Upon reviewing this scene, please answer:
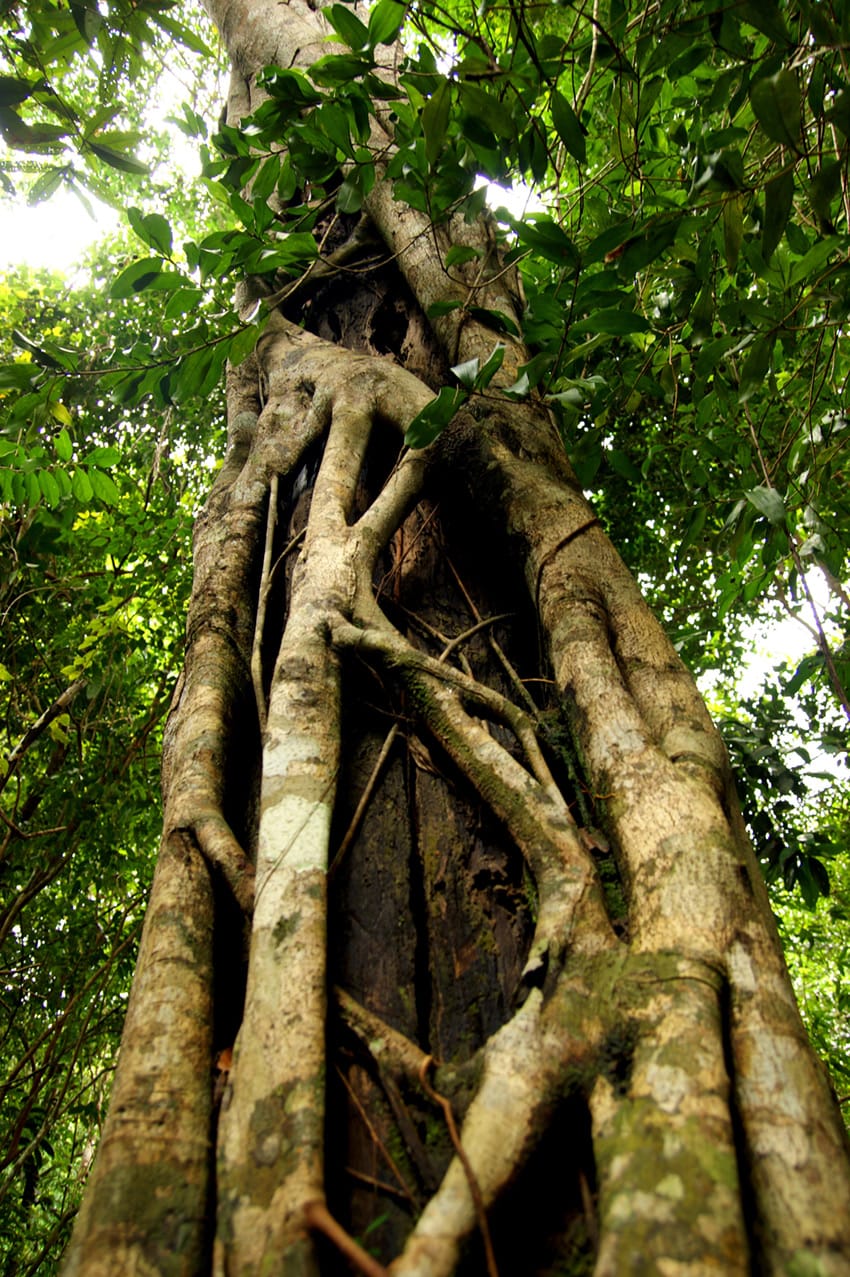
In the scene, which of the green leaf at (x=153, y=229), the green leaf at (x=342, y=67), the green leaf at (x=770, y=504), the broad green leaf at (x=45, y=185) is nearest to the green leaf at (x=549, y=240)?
the green leaf at (x=342, y=67)

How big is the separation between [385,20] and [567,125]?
0.41 metres

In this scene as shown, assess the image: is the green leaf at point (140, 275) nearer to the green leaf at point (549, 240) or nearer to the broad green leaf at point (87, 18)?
the broad green leaf at point (87, 18)

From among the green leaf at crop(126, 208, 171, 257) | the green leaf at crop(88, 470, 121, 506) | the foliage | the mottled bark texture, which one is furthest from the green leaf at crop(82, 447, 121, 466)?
the green leaf at crop(126, 208, 171, 257)

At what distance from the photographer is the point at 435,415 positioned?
5.41ft

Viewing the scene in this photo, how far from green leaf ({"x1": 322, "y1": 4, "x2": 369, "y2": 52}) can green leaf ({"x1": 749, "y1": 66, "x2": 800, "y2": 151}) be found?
2.63 ft

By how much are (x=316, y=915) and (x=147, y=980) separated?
0.29m

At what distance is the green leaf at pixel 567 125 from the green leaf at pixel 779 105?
0.35 metres

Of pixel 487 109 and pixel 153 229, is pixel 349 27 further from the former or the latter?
pixel 153 229

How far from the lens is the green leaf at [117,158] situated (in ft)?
5.94

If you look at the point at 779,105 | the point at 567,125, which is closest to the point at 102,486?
the point at 567,125

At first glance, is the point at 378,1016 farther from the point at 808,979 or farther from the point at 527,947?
the point at 808,979

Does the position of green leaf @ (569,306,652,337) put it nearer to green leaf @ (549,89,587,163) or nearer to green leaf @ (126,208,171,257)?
green leaf @ (549,89,587,163)

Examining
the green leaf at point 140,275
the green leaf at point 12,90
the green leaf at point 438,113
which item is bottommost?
the green leaf at point 438,113

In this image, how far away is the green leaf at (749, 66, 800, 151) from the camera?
127cm
